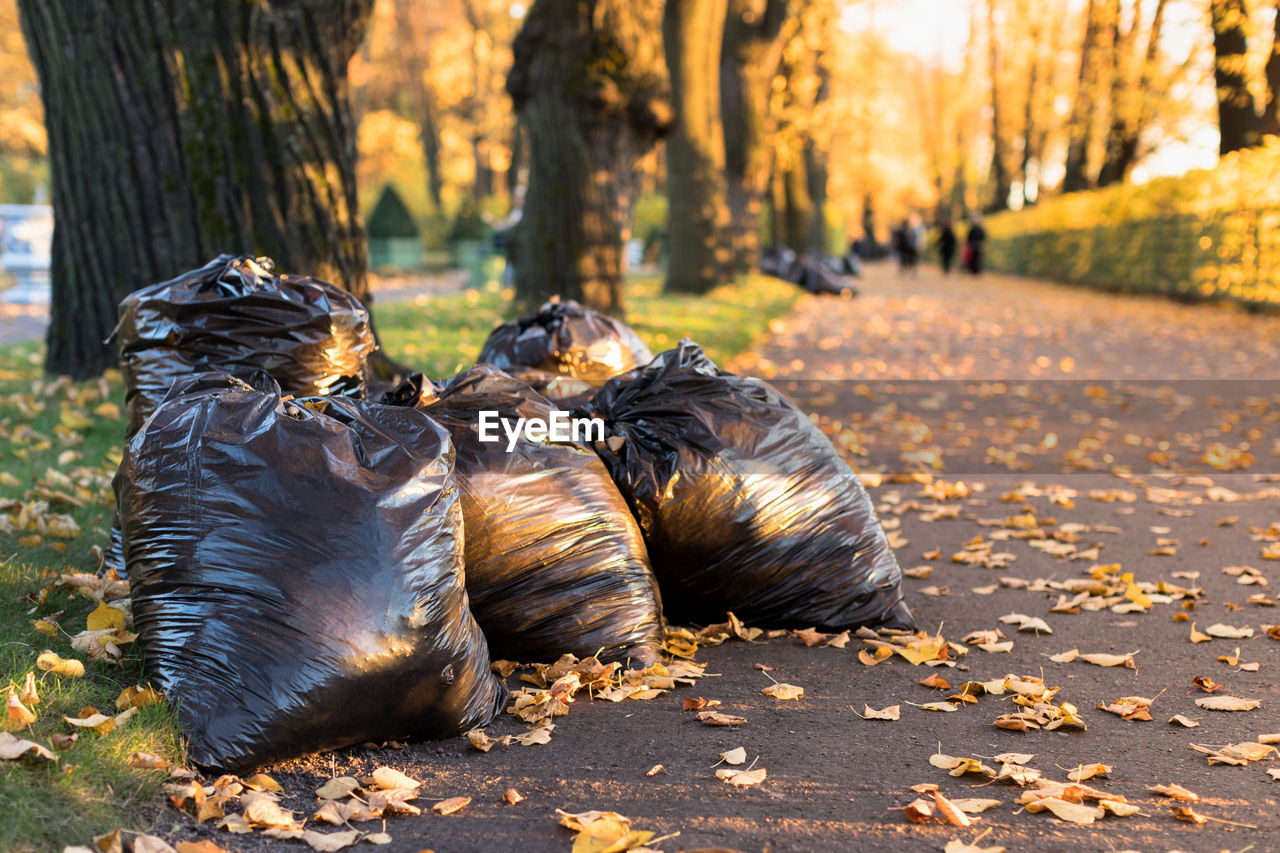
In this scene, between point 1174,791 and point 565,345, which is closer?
point 1174,791

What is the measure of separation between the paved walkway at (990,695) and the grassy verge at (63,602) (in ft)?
0.67

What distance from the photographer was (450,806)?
7.47 ft

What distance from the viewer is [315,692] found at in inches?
92.1

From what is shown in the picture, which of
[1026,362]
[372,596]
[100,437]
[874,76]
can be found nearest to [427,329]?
[100,437]

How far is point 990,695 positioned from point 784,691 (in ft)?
1.77

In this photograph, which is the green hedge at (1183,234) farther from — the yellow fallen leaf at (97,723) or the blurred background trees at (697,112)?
the yellow fallen leaf at (97,723)

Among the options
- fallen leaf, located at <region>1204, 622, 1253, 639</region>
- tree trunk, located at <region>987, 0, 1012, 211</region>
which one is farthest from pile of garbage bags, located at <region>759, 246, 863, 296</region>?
fallen leaf, located at <region>1204, 622, 1253, 639</region>

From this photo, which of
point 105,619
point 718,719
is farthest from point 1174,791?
point 105,619

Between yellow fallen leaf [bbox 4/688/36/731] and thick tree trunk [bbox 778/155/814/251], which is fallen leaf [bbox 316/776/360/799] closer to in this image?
yellow fallen leaf [bbox 4/688/36/731]

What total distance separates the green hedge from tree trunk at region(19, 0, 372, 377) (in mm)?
13067

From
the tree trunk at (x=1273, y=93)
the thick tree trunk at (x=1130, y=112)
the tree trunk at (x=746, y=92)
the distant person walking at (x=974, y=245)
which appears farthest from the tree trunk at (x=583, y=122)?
the distant person walking at (x=974, y=245)

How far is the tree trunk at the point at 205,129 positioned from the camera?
5414mm

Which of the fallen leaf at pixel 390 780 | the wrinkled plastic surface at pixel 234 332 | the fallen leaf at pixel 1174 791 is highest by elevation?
the wrinkled plastic surface at pixel 234 332

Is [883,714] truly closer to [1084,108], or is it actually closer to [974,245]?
[1084,108]
